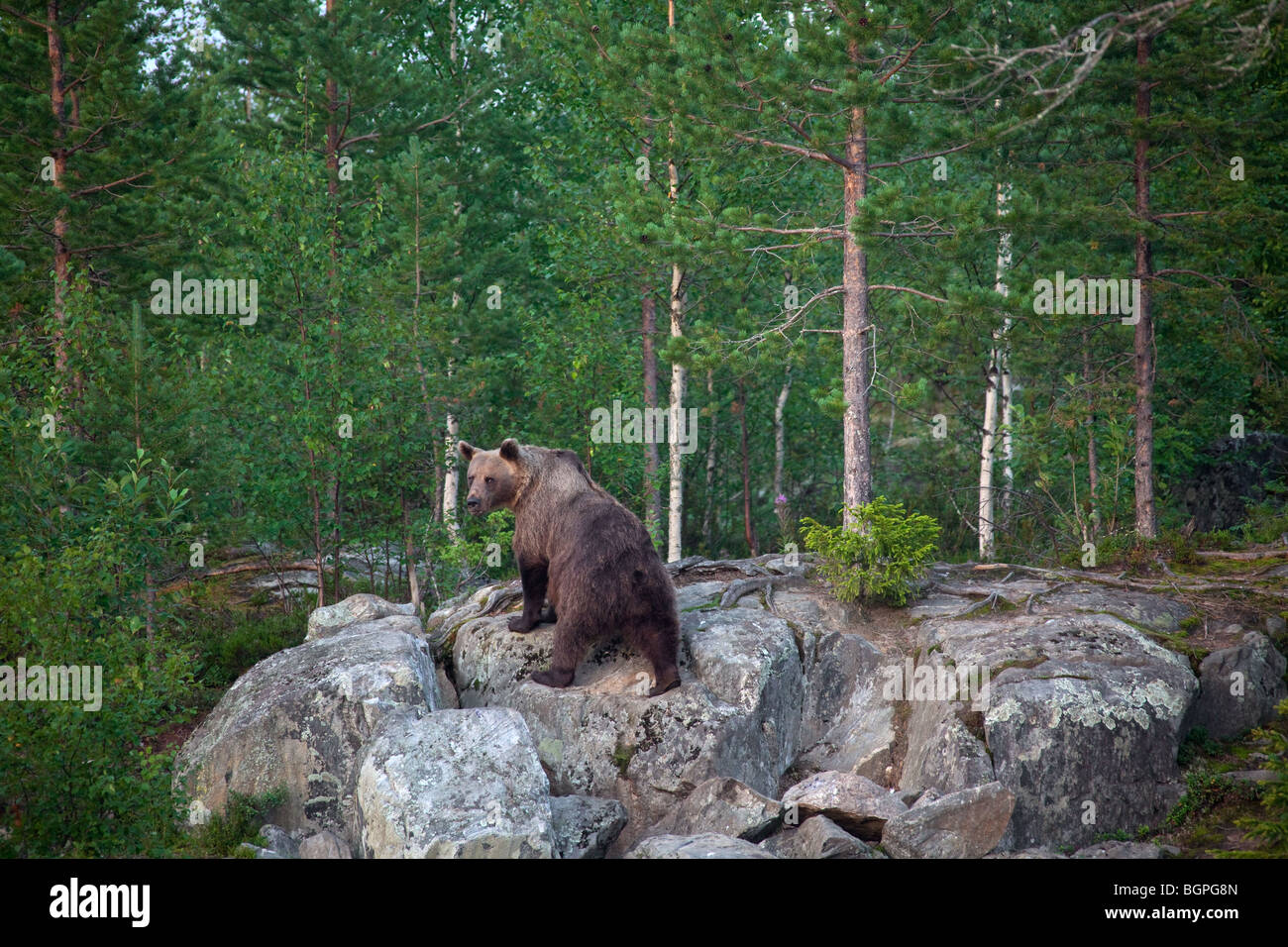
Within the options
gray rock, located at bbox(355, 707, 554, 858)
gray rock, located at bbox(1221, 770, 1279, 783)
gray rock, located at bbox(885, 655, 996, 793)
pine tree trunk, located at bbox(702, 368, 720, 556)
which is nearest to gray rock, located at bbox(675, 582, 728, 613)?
gray rock, located at bbox(885, 655, 996, 793)

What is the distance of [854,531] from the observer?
37.9 feet

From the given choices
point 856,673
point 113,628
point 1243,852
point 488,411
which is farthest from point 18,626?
point 488,411

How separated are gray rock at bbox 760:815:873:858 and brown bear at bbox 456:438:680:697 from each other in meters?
1.88

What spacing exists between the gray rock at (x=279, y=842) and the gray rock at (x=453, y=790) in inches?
30.9

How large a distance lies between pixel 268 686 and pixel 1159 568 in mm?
10030

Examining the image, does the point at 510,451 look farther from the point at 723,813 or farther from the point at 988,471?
the point at 988,471

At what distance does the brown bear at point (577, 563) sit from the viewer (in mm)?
9898

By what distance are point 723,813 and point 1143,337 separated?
34.3 feet

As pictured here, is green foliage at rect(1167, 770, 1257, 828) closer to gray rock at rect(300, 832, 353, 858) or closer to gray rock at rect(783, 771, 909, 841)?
gray rock at rect(783, 771, 909, 841)

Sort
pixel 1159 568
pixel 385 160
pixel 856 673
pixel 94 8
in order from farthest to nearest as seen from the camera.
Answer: pixel 385 160
pixel 94 8
pixel 1159 568
pixel 856 673

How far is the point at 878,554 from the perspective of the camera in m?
11.4

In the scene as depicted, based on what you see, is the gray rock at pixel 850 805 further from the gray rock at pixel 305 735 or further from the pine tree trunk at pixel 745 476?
the pine tree trunk at pixel 745 476

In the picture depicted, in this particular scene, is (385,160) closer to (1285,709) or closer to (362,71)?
(362,71)

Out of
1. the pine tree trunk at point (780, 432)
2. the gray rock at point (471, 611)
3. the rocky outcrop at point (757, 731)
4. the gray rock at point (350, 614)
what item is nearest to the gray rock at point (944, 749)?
the rocky outcrop at point (757, 731)
